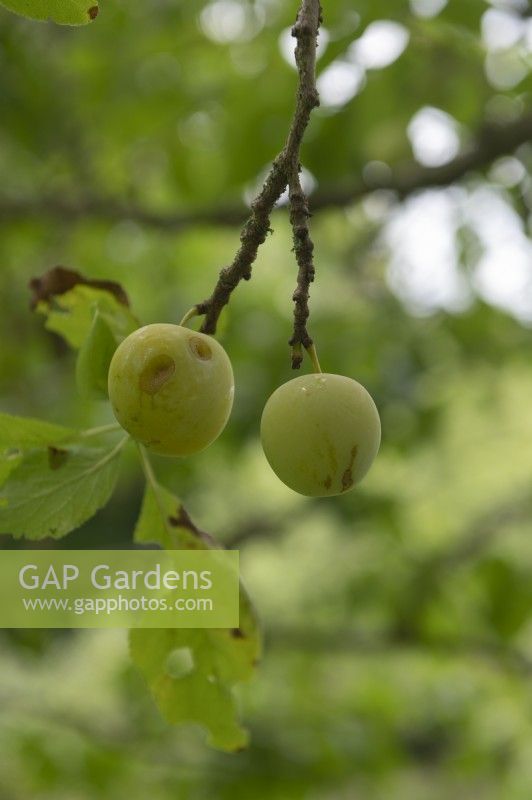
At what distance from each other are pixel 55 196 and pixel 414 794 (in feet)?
17.2

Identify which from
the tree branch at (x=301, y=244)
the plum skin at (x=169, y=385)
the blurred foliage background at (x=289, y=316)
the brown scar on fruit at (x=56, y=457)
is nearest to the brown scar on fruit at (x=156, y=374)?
the plum skin at (x=169, y=385)

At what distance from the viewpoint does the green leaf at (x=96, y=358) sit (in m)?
0.89

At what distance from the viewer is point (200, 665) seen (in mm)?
1046

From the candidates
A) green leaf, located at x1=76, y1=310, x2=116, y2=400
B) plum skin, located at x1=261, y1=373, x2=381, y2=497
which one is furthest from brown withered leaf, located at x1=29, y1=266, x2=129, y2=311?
plum skin, located at x1=261, y1=373, x2=381, y2=497

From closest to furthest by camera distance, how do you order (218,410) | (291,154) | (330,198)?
(291,154) → (218,410) → (330,198)

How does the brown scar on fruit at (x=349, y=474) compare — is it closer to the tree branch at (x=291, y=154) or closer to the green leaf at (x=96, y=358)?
the tree branch at (x=291, y=154)

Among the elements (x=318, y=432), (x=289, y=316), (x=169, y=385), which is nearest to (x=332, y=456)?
(x=318, y=432)

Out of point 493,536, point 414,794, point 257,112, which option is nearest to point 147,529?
point 257,112

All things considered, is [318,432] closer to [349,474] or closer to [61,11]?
[349,474]

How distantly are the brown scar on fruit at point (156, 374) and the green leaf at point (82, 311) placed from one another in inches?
10.5

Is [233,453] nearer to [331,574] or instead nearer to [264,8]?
[264,8]

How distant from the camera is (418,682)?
3.73 metres

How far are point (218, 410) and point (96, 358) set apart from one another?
0.21m

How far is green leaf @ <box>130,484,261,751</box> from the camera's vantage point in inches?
40.0
